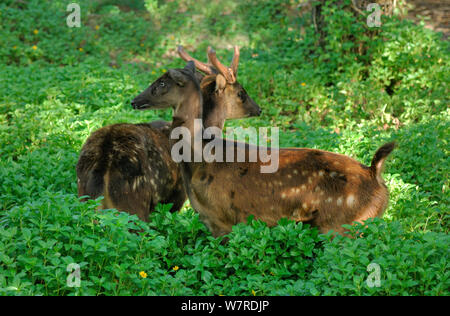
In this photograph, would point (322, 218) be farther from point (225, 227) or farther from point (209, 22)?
point (209, 22)

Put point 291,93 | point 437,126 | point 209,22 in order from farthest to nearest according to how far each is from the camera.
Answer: point 209,22, point 291,93, point 437,126

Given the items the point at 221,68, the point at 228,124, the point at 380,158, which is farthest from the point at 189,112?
the point at 228,124

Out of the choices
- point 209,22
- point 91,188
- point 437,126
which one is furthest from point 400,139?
point 209,22

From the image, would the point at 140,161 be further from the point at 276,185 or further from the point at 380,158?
the point at 380,158

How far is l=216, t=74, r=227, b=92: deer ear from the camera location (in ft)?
20.0

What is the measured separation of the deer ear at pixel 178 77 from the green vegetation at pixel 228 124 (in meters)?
1.18

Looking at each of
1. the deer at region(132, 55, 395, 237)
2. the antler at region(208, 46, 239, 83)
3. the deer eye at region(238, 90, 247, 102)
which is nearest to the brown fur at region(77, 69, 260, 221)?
the antler at region(208, 46, 239, 83)

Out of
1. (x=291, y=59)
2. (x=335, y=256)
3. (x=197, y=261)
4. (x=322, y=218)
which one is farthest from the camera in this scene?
(x=291, y=59)

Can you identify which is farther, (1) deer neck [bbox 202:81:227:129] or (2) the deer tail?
(1) deer neck [bbox 202:81:227:129]

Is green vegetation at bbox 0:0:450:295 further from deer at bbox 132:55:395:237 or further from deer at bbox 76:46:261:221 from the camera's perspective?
deer at bbox 76:46:261:221

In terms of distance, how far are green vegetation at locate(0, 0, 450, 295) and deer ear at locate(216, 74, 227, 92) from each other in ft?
4.40

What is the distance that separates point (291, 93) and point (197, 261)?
594cm

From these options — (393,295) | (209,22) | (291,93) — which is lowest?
(393,295)

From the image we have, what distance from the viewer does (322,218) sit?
4.90 metres
